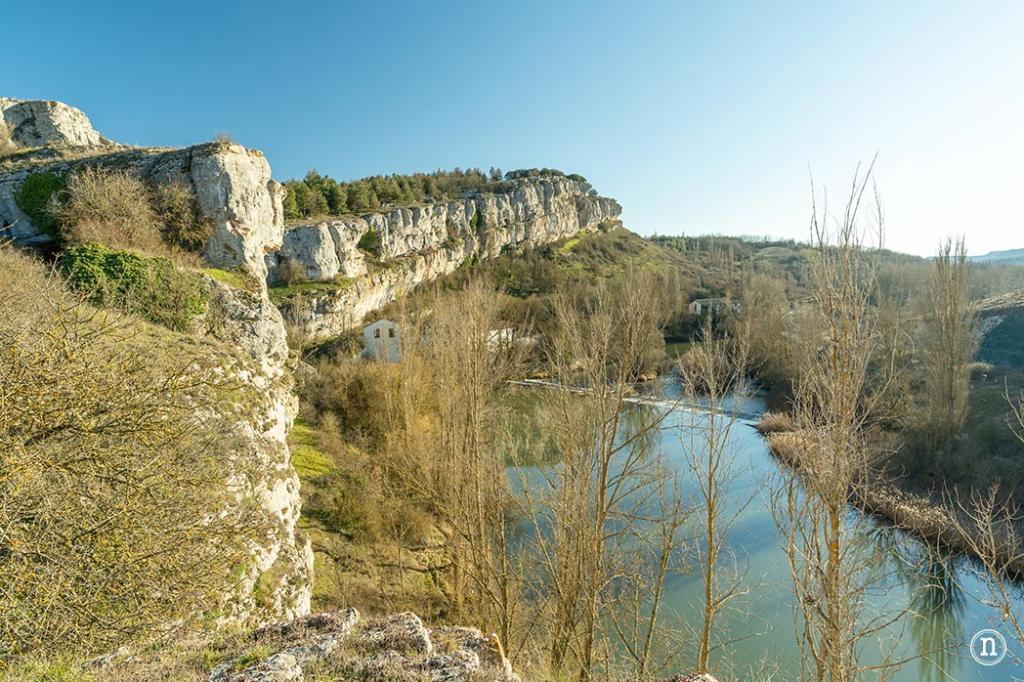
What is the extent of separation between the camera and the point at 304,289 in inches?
1428

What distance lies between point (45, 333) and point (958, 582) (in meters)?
19.4

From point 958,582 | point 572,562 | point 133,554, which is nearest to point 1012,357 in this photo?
point 958,582

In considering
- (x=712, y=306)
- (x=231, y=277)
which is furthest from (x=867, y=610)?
(x=712, y=306)

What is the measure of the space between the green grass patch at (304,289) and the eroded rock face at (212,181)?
20387mm

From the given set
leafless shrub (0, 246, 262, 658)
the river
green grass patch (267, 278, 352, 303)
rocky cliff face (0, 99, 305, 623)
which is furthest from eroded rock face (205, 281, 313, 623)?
green grass patch (267, 278, 352, 303)

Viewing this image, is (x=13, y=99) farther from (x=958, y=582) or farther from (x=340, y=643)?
(x=958, y=582)

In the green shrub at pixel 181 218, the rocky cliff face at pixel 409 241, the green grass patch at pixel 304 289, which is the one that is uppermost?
the rocky cliff face at pixel 409 241

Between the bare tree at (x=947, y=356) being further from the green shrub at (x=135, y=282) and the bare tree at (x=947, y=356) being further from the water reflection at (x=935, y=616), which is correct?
the green shrub at (x=135, y=282)

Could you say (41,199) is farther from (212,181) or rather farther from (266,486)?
(266,486)

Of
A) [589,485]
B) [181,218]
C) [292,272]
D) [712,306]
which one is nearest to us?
[589,485]

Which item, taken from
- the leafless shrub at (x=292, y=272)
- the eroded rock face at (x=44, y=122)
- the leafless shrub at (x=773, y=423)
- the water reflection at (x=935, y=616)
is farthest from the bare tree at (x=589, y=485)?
the leafless shrub at (x=292, y=272)

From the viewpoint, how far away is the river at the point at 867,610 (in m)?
9.63

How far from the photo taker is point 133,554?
4758 millimetres

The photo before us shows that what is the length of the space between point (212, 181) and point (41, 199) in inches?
151
